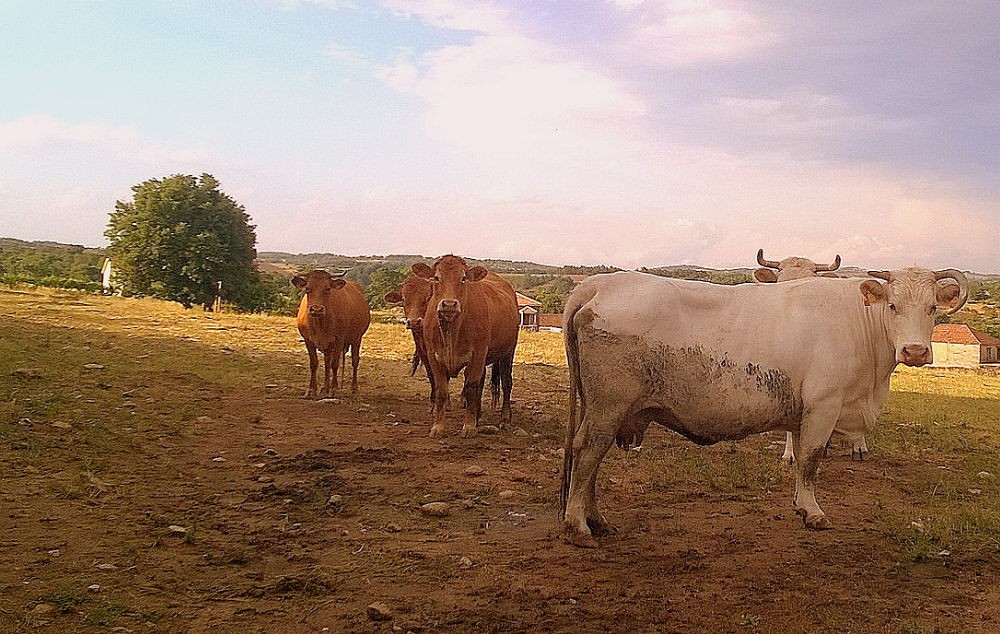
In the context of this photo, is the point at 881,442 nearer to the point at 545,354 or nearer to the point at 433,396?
the point at 433,396

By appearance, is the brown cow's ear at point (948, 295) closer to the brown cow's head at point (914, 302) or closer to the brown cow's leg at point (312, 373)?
the brown cow's head at point (914, 302)

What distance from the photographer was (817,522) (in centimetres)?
658

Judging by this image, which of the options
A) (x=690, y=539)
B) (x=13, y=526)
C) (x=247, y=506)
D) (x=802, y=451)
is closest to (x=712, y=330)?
(x=802, y=451)

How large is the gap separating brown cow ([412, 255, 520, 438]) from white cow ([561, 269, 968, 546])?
151 inches

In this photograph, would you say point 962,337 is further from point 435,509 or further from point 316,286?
point 435,509

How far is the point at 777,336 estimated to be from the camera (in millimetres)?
6414

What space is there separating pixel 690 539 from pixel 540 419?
6.05 m

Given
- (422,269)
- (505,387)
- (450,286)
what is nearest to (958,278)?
(450,286)

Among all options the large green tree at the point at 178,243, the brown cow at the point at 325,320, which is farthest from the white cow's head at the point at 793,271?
the large green tree at the point at 178,243

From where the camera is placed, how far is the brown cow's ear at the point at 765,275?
10.9 meters

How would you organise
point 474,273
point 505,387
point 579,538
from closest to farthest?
point 579,538, point 474,273, point 505,387

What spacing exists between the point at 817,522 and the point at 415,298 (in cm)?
717

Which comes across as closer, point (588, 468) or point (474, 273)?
point (588, 468)

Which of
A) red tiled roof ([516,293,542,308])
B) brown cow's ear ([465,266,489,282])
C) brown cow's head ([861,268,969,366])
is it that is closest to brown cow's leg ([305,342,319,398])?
Result: brown cow's ear ([465,266,489,282])
